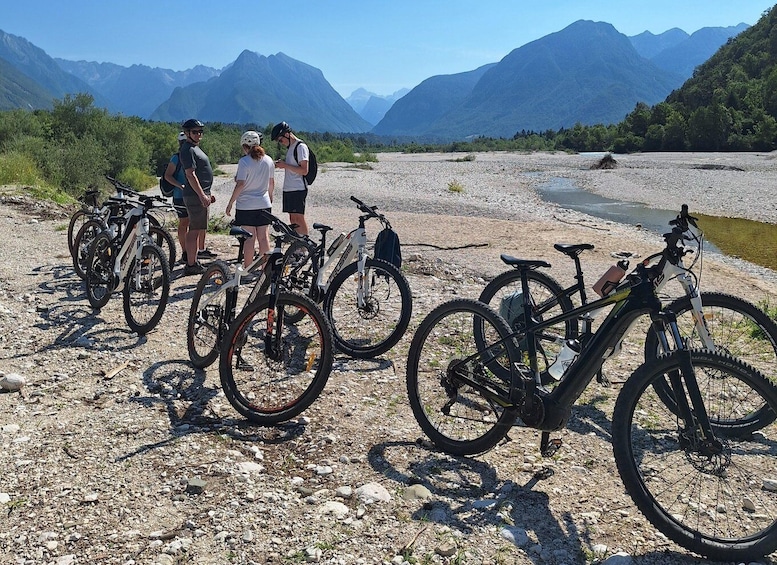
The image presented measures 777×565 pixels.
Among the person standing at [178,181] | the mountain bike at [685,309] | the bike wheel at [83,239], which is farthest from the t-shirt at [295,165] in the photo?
the mountain bike at [685,309]

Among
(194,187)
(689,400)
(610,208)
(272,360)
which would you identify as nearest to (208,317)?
Result: (272,360)

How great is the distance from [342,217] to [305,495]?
14434mm

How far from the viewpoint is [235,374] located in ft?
14.9

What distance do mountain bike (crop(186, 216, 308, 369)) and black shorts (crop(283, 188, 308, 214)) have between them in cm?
307

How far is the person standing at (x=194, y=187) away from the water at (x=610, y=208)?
12.7 metres

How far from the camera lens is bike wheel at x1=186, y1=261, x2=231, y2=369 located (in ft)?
16.9

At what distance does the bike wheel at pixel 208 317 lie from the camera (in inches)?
203

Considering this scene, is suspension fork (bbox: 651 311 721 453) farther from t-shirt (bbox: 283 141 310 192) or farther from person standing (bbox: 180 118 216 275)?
person standing (bbox: 180 118 216 275)

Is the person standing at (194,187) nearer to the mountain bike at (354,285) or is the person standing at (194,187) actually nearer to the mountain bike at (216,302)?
the mountain bike at (354,285)

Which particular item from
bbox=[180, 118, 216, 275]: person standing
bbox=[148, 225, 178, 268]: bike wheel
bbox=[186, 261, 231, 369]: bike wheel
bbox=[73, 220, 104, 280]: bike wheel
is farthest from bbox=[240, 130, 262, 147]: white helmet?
bbox=[186, 261, 231, 369]: bike wheel

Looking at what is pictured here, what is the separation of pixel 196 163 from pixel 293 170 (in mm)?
1292

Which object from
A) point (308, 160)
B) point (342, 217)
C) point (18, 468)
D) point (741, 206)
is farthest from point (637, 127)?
point (18, 468)

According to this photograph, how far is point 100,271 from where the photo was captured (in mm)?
6906

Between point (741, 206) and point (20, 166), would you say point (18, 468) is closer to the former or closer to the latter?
point (20, 166)
